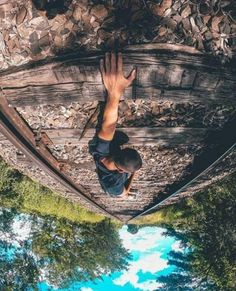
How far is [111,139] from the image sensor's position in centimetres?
446

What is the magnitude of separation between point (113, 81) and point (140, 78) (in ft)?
0.70

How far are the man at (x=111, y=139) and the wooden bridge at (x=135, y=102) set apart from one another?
0.25ft

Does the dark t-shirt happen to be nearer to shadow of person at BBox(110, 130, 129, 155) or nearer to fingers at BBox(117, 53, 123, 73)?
shadow of person at BBox(110, 130, 129, 155)

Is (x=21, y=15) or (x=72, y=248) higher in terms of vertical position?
(x=72, y=248)

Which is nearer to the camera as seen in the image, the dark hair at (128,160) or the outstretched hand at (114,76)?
the outstretched hand at (114,76)

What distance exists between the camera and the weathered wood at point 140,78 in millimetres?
3229

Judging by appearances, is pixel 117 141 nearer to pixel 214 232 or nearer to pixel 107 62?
pixel 107 62

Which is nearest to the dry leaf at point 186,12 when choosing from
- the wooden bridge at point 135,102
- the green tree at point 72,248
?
the wooden bridge at point 135,102

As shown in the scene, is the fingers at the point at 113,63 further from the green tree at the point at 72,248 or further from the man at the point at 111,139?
the green tree at the point at 72,248

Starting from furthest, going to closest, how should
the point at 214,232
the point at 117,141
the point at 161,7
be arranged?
the point at 214,232 < the point at 117,141 < the point at 161,7

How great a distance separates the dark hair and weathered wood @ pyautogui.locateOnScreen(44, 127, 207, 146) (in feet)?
0.91

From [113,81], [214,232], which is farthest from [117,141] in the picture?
[214,232]

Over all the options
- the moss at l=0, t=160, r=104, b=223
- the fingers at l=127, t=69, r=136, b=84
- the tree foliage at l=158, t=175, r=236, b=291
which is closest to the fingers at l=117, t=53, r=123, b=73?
the fingers at l=127, t=69, r=136, b=84

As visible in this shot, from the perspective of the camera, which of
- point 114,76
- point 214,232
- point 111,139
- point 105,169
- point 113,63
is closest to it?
point 113,63
